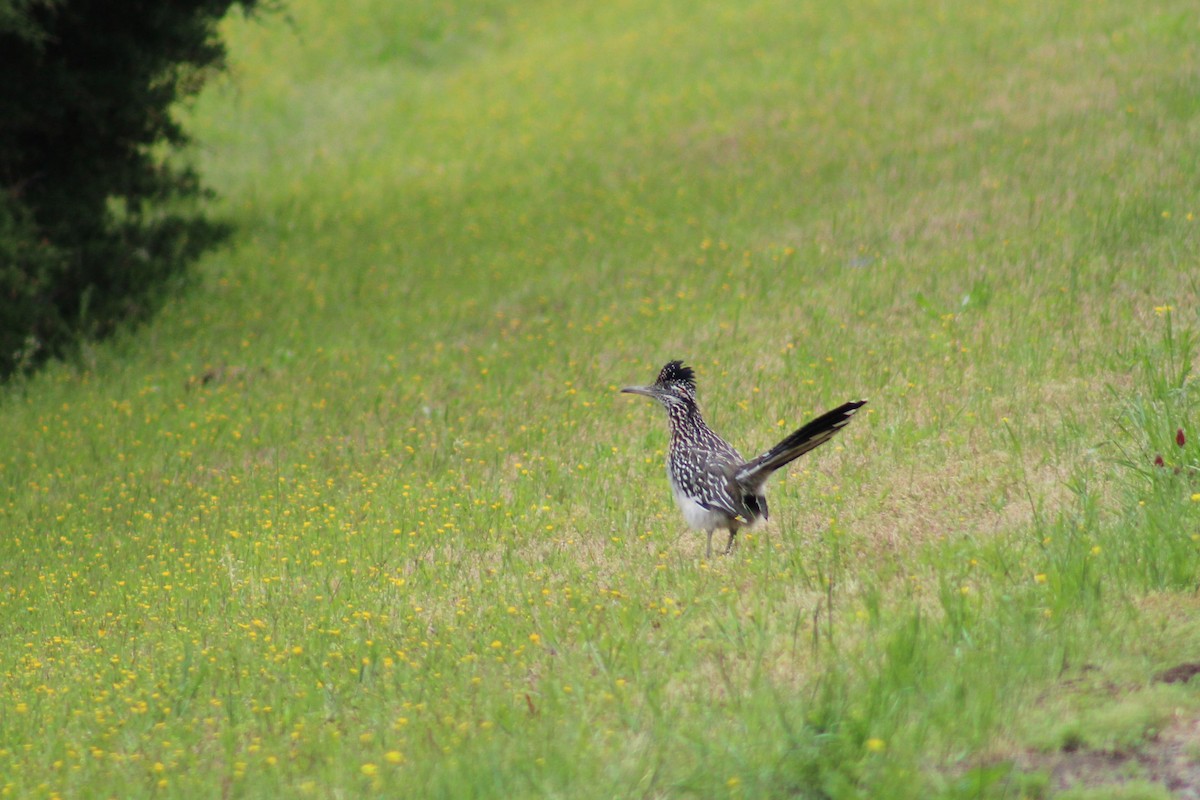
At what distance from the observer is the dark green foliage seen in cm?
1530

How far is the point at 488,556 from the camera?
8.68 m

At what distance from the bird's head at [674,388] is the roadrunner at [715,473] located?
0.03m

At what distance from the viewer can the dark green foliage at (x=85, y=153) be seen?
15297 millimetres

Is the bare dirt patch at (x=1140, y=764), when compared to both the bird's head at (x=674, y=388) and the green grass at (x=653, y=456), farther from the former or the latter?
the bird's head at (x=674, y=388)

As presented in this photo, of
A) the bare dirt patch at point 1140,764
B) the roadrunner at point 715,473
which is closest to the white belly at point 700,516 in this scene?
the roadrunner at point 715,473

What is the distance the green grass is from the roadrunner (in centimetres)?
29

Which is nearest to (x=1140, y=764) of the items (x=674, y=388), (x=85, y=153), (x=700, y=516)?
(x=700, y=516)

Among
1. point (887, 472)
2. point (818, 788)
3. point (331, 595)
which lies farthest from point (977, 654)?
point (331, 595)

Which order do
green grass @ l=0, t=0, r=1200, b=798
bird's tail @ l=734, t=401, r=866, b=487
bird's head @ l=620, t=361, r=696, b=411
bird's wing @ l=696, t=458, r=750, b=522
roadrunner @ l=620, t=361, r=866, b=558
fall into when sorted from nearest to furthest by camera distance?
green grass @ l=0, t=0, r=1200, b=798
bird's tail @ l=734, t=401, r=866, b=487
roadrunner @ l=620, t=361, r=866, b=558
bird's wing @ l=696, t=458, r=750, b=522
bird's head @ l=620, t=361, r=696, b=411

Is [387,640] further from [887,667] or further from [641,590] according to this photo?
[887,667]

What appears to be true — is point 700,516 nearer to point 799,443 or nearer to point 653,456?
point 799,443

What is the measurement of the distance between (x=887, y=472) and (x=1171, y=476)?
2115mm

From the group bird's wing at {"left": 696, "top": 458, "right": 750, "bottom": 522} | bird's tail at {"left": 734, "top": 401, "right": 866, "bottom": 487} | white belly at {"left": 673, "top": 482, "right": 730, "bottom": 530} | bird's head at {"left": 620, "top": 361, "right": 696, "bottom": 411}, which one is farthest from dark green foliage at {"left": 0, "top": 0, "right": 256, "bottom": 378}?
→ bird's tail at {"left": 734, "top": 401, "right": 866, "bottom": 487}

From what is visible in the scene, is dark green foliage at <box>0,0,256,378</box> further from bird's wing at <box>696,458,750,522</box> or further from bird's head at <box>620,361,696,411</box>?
Answer: bird's wing at <box>696,458,750,522</box>
